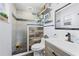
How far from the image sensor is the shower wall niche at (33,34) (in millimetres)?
2400

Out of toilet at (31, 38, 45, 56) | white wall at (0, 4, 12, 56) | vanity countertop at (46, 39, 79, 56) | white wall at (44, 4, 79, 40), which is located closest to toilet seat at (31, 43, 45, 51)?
toilet at (31, 38, 45, 56)

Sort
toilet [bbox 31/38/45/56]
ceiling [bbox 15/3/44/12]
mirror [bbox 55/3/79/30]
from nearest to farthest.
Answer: mirror [bbox 55/3/79/30], ceiling [bbox 15/3/44/12], toilet [bbox 31/38/45/56]

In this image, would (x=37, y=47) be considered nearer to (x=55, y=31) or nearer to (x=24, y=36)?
(x=24, y=36)

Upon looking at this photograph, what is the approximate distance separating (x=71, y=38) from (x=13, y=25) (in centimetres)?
136

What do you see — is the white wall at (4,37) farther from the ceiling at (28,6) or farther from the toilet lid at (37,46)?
the toilet lid at (37,46)

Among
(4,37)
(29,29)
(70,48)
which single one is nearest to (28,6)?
(29,29)

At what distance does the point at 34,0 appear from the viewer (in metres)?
1.94

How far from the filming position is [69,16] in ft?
6.31

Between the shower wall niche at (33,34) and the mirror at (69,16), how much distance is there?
485 millimetres

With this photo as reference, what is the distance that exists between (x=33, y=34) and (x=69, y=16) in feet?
3.24

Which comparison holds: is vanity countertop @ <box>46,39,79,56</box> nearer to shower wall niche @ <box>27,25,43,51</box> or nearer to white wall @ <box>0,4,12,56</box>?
shower wall niche @ <box>27,25,43,51</box>

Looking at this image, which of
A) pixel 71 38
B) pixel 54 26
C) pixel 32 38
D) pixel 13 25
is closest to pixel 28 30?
pixel 32 38

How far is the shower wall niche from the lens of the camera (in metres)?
2.40

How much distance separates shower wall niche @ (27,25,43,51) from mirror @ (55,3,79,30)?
0.49 metres
